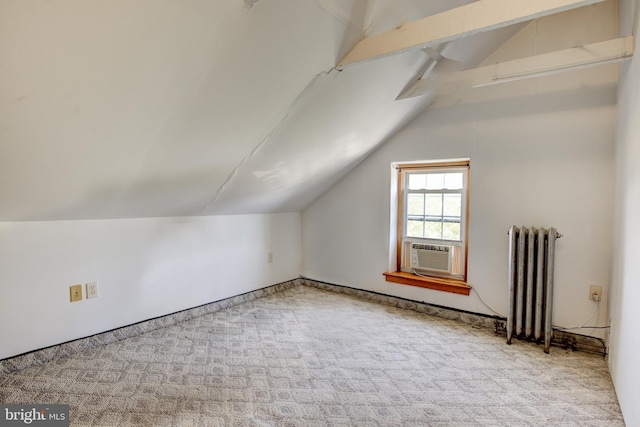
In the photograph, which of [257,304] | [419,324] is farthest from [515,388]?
[257,304]

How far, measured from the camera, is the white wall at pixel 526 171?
8.40 feet

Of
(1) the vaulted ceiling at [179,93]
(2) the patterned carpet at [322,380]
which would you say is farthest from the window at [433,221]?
(1) the vaulted ceiling at [179,93]

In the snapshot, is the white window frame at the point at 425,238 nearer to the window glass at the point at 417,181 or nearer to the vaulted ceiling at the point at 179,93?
the window glass at the point at 417,181

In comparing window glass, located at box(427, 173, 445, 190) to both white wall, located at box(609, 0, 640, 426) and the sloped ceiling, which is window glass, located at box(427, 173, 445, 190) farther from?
white wall, located at box(609, 0, 640, 426)

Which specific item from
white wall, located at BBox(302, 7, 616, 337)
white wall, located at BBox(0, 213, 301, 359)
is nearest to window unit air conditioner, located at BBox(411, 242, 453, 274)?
white wall, located at BBox(302, 7, 616, 337)

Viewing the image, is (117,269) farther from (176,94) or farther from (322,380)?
(322,380)

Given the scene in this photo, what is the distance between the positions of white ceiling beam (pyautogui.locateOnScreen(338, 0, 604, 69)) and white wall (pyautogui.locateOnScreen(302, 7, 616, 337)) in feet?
4.76

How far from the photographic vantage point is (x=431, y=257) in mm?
3477

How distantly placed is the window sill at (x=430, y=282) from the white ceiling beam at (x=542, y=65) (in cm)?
174

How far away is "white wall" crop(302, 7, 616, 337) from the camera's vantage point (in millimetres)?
2561

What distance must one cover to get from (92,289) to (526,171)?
3.54 metres

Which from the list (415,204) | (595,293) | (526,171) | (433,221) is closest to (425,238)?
(433,221)

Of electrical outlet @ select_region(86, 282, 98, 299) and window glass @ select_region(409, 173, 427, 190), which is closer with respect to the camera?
electrical outlet @ select_region(86, 282, 98, 299)

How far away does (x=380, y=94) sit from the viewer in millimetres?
2715
